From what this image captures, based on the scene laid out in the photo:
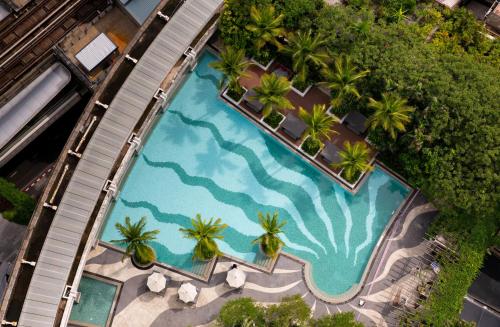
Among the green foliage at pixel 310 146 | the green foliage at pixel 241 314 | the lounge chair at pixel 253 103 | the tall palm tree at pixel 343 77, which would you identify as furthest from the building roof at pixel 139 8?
the green foliage at pixel 241 314

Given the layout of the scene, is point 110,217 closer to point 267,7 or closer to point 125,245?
point 125,245

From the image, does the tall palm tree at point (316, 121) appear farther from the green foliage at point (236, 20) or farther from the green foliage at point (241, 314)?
the green foliage at point (241, 314)

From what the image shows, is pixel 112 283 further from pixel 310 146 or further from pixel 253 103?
pixel 310 146

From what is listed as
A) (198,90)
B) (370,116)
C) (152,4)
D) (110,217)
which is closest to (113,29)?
(152,4)

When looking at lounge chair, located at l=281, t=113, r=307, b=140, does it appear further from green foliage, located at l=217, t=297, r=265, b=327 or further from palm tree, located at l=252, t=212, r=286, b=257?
green foliage, located at l=217, t=297, r=265, b=327

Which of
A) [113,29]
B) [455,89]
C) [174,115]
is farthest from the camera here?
[113,29]

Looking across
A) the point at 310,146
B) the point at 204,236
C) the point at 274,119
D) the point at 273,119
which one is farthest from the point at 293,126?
the point at 204,236
